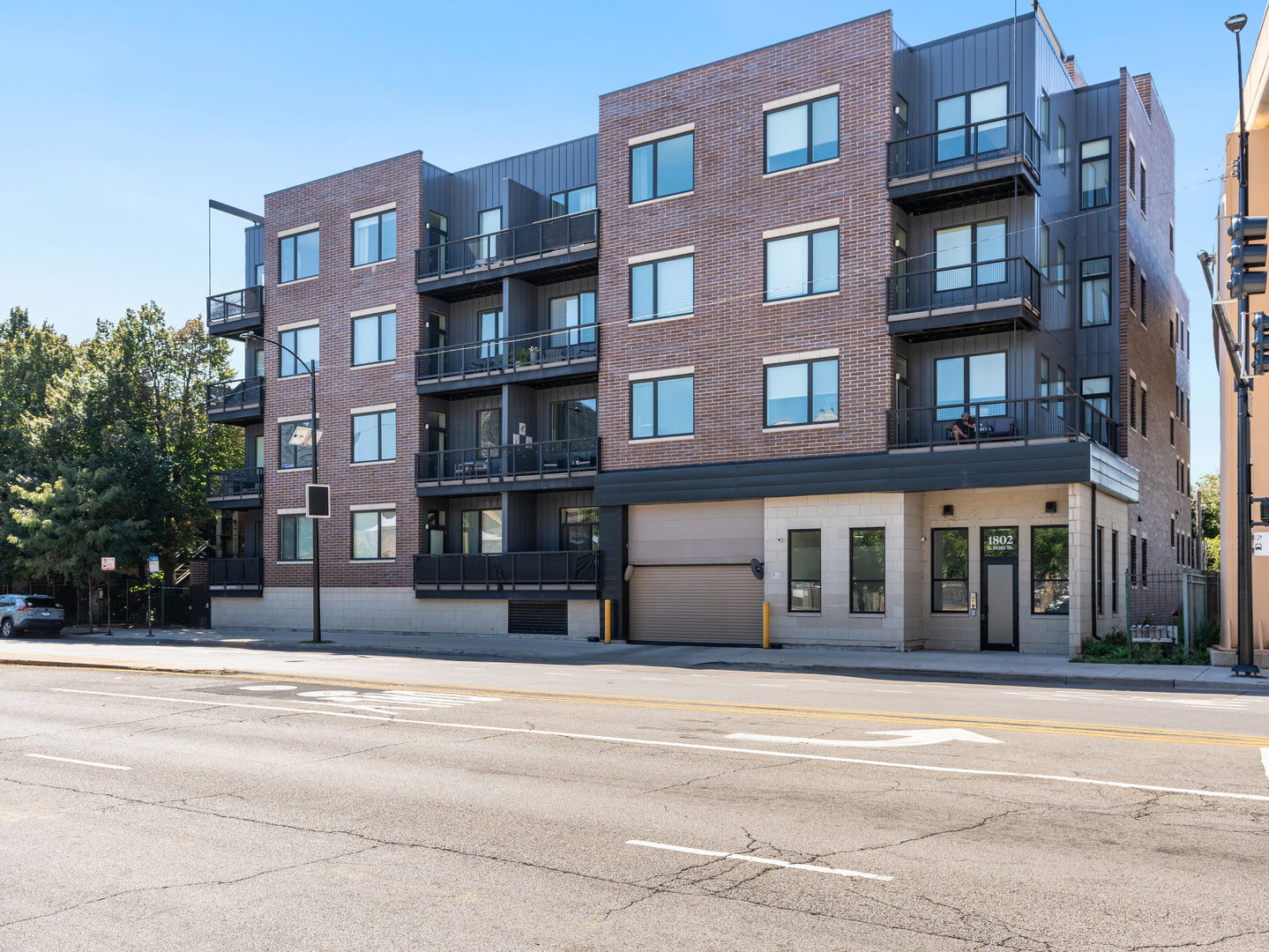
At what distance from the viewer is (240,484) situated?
39.5 m

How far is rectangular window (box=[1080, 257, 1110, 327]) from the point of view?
2977cm

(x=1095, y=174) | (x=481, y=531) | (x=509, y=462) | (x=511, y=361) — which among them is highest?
(x=1095, y=174)

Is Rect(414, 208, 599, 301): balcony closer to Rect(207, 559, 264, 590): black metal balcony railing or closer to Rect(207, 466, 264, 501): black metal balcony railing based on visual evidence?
Rect(207, 466, 264, 501): black metal balcony railing

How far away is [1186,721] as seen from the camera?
12734 mm

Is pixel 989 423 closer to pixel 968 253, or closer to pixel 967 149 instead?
pixel 968 253

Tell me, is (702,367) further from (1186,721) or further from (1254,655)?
(1186,721)

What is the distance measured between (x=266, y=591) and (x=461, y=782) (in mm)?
31332

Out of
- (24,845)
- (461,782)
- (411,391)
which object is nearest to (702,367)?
(411,391)

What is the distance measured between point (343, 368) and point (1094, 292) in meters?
24.0

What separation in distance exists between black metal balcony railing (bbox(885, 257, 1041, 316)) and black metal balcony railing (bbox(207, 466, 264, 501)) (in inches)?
955

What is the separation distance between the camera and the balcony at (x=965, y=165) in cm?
2445

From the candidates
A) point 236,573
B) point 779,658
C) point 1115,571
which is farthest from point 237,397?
point 1115,571

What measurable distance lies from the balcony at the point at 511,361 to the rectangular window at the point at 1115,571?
14.7 metres

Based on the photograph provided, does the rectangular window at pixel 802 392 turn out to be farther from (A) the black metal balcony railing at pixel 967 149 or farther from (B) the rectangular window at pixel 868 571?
(A) the black metal balcony railing at pixel 967 149
